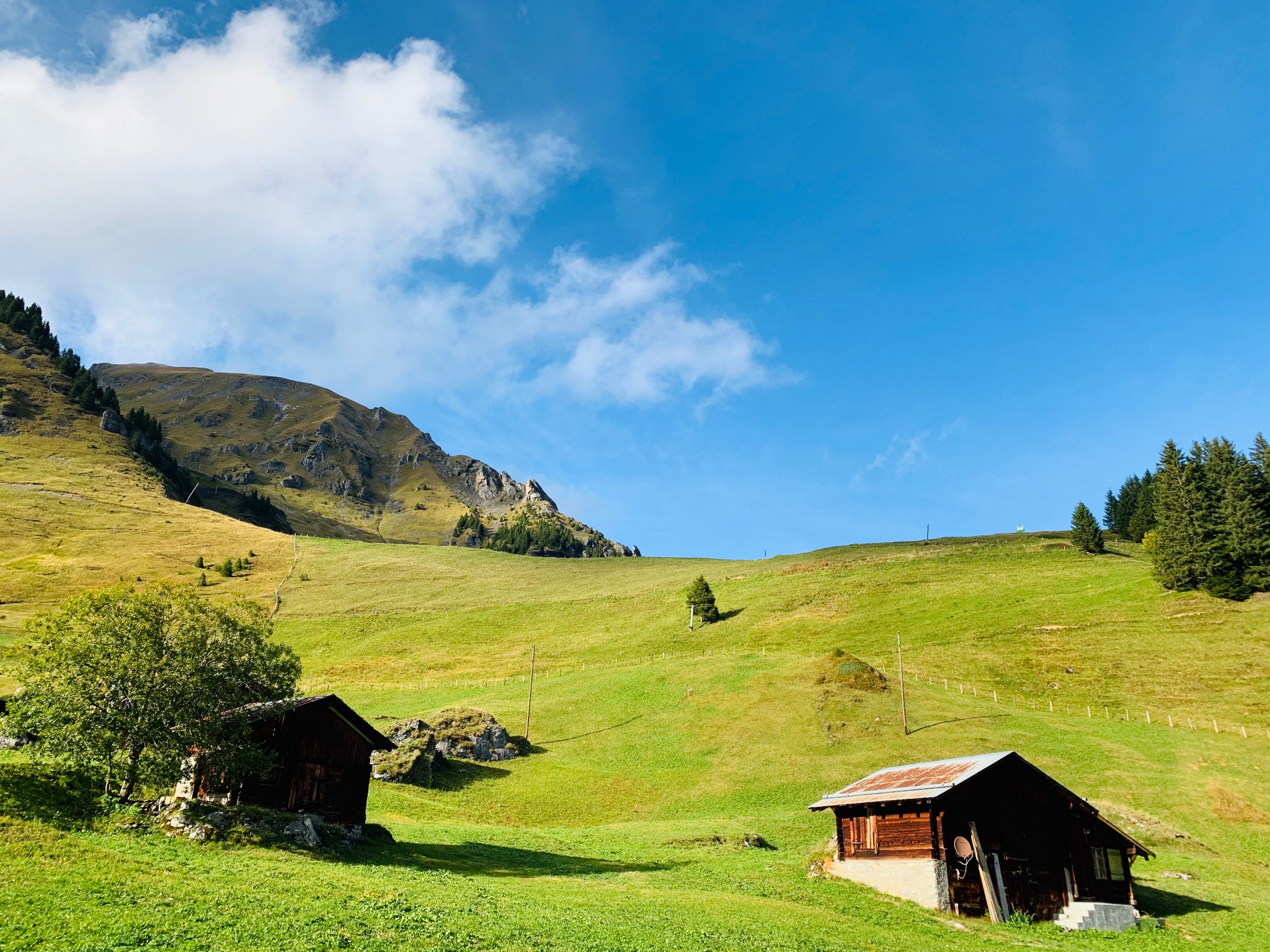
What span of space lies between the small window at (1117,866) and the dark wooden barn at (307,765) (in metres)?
36.3

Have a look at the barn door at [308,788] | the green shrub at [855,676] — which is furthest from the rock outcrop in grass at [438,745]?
the green shrub at [855,676]

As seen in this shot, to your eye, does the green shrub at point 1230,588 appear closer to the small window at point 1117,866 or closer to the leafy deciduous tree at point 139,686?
the small window at point 1117,866

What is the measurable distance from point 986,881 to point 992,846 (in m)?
1.81

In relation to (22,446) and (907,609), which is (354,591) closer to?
(907,609)

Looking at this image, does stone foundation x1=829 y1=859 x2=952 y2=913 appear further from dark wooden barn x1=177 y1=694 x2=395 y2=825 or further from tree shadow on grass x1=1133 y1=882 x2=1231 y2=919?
dark wooden barn x1=177 y1=694 x2=395 y2=825

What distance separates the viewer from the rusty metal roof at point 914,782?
109ft

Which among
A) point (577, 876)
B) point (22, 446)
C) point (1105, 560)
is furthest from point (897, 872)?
point (22, 446)

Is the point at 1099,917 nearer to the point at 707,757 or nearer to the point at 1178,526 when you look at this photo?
the point at 707,757

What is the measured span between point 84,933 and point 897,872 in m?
30.3

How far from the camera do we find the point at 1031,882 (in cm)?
3422

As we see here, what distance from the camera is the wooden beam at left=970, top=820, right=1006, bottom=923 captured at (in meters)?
32.2

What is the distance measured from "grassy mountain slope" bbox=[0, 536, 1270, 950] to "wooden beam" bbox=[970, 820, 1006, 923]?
1793mm

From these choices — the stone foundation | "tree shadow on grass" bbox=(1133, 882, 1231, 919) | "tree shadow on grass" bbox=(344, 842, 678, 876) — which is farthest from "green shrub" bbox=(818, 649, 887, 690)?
"tree shadow on grass" bbox=(344, 842, 678, 876)

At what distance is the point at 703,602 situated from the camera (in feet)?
355
